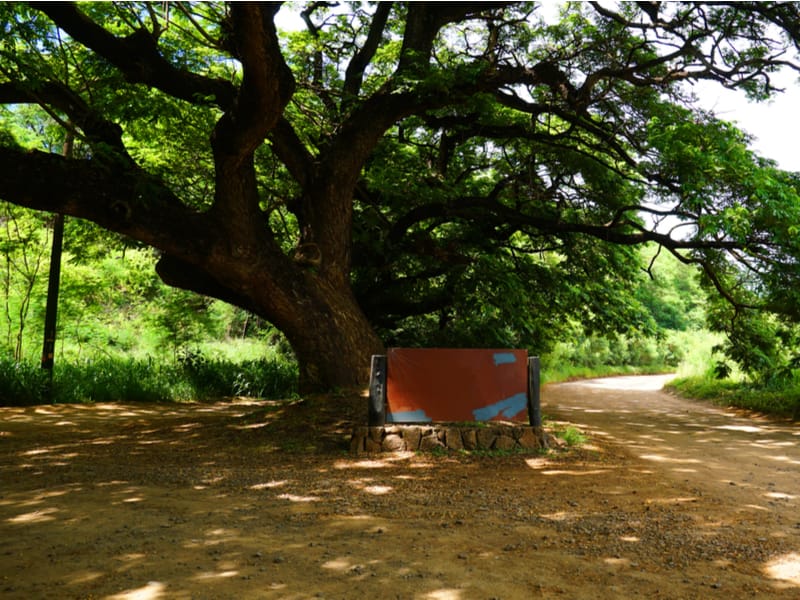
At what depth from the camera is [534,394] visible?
8398 mm

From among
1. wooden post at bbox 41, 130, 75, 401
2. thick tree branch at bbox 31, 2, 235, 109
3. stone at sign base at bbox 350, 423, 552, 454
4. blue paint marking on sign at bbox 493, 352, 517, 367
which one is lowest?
stone at sign base at bbox 350, 423, 552, 454

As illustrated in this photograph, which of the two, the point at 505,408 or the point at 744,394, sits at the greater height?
the point at 505,408

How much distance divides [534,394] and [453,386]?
3.47 ft

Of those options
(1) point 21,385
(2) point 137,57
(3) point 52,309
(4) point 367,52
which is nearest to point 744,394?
(4) point 367,52

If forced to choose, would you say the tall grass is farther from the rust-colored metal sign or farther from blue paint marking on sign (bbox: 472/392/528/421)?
blue paint marking on sign (bbox: 472/392/528/421)

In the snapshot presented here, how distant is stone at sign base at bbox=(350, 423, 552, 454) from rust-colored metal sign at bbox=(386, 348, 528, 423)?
0.14m

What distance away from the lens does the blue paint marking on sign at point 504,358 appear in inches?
331

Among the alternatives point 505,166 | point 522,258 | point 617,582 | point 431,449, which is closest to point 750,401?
point 522,258

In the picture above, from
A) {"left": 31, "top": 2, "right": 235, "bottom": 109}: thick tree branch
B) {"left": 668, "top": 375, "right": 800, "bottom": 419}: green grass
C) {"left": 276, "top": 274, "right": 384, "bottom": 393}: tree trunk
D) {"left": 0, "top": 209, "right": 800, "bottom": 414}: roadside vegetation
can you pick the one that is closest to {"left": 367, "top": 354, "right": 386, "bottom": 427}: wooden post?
{"left": 276, "top": 274, "right": 384, "bottom": 393}: tree trunk

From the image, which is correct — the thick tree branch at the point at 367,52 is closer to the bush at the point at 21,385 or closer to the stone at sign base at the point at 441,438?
the stone at sign base at the point at 441,438

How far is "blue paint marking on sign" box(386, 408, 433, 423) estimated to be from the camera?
8.09 metres

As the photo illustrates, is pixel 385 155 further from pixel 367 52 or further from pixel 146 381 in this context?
pixel 146 381

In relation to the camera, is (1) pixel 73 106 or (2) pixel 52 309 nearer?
(1) pixel 73 106

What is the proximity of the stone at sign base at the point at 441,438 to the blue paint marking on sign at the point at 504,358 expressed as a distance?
800 millimetres
